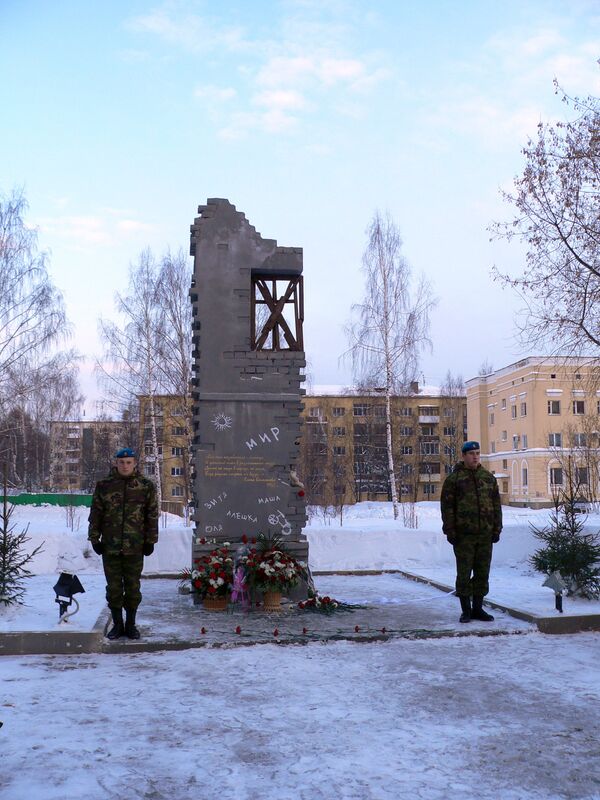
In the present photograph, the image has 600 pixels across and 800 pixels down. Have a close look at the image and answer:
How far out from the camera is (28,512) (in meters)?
30.0

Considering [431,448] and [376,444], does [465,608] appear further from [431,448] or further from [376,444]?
[431,448]

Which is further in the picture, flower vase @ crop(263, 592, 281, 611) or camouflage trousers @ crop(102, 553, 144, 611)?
flower vase @ crop(263, 592, 281, 611)

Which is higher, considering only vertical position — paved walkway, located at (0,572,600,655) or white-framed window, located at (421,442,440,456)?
Result: white-framed window, located at (421,442,440,456)

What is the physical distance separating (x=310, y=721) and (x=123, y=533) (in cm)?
Result: 356

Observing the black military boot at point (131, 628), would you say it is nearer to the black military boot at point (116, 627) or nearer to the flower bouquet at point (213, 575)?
the black military boot at point (116, 627)

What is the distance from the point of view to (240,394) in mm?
10906

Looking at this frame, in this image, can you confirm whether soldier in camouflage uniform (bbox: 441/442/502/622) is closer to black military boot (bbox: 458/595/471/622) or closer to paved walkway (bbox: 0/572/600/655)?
black military boot (bbox: 458/595/471/622)

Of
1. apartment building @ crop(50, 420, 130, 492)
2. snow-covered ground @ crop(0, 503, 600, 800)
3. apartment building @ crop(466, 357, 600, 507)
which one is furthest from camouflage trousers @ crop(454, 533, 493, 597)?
apartment building @ crop(466, 357, 600, 507)

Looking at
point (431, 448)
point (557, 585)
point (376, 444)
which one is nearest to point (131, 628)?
point (557, 585)

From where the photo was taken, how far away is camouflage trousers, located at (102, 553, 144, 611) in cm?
813

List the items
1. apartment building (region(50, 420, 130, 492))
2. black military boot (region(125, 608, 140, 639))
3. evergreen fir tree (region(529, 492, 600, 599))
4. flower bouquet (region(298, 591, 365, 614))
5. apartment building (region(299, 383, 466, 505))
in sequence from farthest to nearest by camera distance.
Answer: apartment building (region(299, 383, 466, 505)) → apartment building (region(50, 420, 130, 492)) → evergreen fir tree (region(529, 492, 600, 599)) → flower bouquet (region(298, 591, 365, 614)) → black military boot (region(125, 608, 140, 639))

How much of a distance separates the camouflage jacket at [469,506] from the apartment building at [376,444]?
155 feet

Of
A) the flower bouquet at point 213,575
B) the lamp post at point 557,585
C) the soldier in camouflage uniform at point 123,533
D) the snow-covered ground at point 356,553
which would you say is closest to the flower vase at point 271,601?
the flower bouquet at point 213,575

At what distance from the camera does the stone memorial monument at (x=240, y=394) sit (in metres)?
10.8
